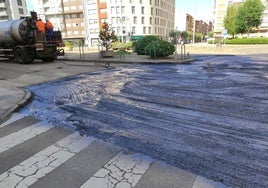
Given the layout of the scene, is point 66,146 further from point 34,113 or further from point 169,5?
point 169,5

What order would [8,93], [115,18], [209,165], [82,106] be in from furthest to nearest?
[115,18], [8,93], [82,106], [209,165]

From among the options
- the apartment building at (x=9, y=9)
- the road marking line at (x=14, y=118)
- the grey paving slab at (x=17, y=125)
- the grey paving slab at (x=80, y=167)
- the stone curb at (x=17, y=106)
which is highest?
the apartment building at (x=9, y=9)

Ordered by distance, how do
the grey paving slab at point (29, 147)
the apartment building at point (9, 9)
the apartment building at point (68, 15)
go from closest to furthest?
the grey paving slab at point (29, 147) → the apartment building at point (68, 15) → the apartment building at point (9, 9)

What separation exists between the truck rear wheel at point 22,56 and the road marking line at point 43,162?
658 inches

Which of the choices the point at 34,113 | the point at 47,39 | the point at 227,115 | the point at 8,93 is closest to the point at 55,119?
the point at 34,113

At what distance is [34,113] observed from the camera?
665 centimetres

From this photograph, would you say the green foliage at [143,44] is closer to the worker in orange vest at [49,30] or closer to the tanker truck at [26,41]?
the tanker truck at [26,41]

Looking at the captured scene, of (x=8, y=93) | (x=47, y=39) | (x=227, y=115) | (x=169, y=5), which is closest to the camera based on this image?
(x=227, y=115)

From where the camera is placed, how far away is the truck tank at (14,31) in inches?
728

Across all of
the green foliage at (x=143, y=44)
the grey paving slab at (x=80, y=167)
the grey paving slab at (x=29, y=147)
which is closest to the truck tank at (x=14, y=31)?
the green foliage at (x=143, y=44)

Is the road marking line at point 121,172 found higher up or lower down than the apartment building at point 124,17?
lower down

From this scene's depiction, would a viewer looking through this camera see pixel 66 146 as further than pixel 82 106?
No

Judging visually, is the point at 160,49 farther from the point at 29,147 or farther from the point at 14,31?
the point at 29,147

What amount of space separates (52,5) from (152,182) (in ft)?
298
